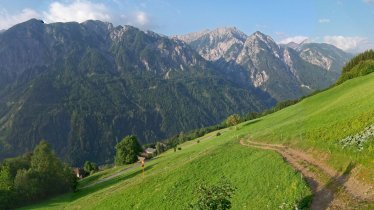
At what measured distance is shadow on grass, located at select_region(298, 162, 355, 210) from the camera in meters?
35.5

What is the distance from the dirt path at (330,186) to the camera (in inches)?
1336

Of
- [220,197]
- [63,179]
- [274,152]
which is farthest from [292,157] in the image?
[63,179]

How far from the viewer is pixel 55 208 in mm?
71188

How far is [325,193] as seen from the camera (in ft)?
122

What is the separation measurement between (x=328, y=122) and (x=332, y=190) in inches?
829

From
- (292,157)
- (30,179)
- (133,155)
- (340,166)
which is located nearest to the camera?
(340,166)

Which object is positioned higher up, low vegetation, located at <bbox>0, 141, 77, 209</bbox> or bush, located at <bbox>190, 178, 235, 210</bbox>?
low vegetation, located at <bbox>0, 141, 77, 209</bbox>

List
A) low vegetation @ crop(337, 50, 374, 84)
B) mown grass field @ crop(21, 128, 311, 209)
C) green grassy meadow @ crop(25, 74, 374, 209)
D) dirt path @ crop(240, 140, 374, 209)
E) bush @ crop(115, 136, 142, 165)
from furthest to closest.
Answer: bush @ crop(115, 136, 142, 165), low vegetation @ crop(337, 50, 374, 84), mown grass field @ crop(21, 128, 311, 209), green grassy meadow @ crop(25, 74, 374, 209), dirt path @ crop(240, 140, 374, 209)

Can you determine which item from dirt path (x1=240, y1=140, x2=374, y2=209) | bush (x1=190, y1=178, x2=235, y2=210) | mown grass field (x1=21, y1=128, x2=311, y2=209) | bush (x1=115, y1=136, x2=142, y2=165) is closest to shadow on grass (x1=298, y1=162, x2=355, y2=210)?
dirt path (x1=240, y1=140, x2=374, y2=209)

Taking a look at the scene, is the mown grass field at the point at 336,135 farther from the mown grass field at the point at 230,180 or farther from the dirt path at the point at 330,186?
the mown grass field at the point at 230,180

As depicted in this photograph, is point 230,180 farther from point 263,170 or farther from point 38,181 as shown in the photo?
point 38,181

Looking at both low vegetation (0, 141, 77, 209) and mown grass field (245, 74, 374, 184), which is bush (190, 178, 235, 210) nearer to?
mown grass field (245, 74, 374, 184)

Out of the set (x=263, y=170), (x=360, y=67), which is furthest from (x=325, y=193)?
(x=360, y=67)

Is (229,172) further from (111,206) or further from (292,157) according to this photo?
(111,206)
